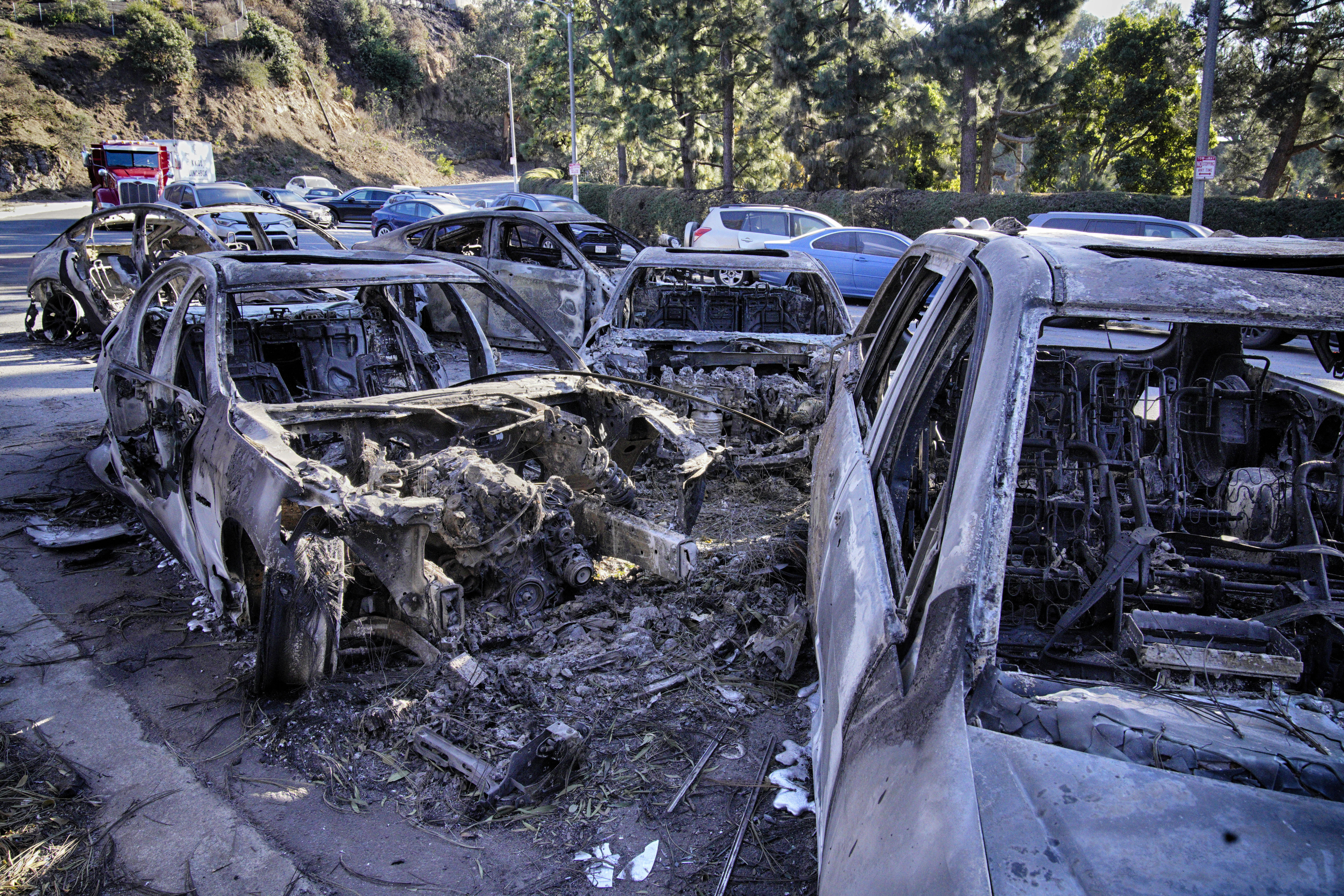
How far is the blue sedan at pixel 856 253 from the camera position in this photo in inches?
610

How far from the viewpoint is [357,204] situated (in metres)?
30.8

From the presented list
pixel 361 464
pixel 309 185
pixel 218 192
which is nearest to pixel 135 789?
pixel 361 464

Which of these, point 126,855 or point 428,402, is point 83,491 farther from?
point 126,855

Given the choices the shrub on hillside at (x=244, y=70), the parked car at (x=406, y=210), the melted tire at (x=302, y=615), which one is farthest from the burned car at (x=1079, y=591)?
the shrub on hillside at (x=244, y=70)

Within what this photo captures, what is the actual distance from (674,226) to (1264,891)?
2692cm

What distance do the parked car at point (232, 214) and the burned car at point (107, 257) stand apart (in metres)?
0.11

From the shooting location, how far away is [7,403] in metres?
7.62

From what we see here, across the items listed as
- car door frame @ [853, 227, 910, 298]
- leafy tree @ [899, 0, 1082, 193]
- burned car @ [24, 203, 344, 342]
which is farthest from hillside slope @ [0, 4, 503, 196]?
car door frame @ [853, 227, 910, 298]

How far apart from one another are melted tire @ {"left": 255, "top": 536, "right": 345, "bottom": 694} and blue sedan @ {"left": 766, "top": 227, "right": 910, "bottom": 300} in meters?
13.2

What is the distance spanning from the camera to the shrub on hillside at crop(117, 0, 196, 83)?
38.7 m

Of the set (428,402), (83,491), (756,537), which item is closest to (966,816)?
(428,402)

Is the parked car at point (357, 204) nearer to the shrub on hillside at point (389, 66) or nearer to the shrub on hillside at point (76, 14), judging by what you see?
the shrub on hillside at point (76, 14)

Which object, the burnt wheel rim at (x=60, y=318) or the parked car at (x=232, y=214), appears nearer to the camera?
the burnt wheel rim at (x=60, y=318)

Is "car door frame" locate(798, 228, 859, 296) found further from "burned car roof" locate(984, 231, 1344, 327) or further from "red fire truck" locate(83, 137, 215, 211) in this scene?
"red fire truck" locate(83, 137, 215, 211)
